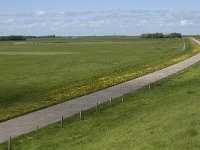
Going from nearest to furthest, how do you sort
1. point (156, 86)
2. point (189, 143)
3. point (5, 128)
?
1. point (189, 143)
2. point (5, 128)
3. point (156, 86)

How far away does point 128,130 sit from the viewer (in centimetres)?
2066

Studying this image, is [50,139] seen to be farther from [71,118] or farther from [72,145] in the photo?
[71,118]

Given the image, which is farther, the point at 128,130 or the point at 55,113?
the point at 55,113

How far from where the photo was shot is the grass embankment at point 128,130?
17.5 meters

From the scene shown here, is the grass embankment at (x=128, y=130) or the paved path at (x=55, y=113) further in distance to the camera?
the paved path at (x=55, y=113)

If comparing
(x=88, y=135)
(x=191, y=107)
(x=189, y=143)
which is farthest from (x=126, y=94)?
(x=189, y=143)

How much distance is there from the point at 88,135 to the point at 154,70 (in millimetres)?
37436

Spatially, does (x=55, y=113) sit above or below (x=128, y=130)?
below

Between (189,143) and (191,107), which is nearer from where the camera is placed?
(189,143)

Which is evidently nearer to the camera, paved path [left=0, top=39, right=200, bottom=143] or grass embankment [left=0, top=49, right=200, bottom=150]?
grass embankment [left=0, top=49, right=200, bottom=150]

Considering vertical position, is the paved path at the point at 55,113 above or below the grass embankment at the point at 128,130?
below

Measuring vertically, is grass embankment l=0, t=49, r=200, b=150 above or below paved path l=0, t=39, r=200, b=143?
above

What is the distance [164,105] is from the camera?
91.8 feet

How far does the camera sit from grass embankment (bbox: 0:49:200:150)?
1755cm
